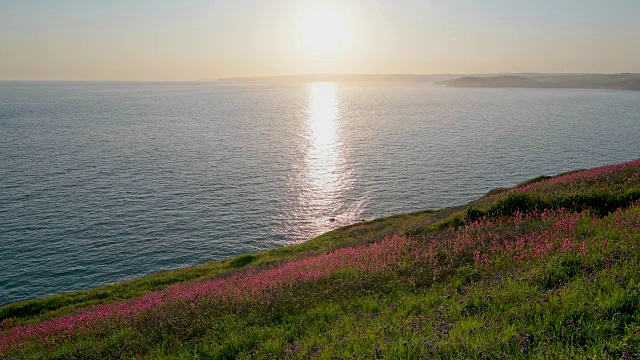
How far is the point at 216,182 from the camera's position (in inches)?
2864

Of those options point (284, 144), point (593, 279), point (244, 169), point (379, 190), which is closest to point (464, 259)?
point (593, 279)

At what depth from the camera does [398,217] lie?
5266 centimetres

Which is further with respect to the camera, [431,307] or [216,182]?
[216,182]

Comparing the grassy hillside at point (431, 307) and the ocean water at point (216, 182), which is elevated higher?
the grassy hillside at point (431, 307)

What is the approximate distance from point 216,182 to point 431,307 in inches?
2571

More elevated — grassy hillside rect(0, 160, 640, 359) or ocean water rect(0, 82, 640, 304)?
grassy hillside rect(0, 160, 640, 359)

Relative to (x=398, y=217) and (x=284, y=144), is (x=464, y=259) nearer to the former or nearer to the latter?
(x=398, y=217)

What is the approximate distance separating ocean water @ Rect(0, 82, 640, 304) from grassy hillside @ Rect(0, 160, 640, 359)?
30.9 meters

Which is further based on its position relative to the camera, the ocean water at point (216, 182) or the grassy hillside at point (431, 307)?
the ocean water at point (216, 182)

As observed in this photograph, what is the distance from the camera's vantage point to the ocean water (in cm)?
4703

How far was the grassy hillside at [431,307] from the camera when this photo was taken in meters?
7.91

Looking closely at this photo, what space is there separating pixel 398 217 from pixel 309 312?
134ft

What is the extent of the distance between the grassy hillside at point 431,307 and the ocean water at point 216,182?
101ft

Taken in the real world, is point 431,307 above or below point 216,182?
above
